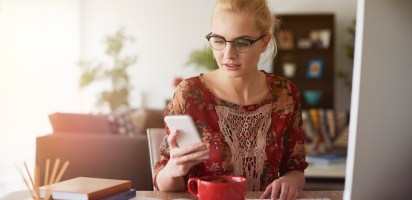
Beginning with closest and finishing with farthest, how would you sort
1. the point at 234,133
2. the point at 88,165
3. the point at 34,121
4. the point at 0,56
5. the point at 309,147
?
the point at 234,133
the point at 88,165
the point at 309,147
the point at 0,56
the point at 34,121

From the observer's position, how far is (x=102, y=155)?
2.54m

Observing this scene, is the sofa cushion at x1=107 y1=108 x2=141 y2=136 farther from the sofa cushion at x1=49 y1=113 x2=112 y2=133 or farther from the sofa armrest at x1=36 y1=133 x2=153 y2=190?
the sofa armrest at x1=36 y1=133 x2=153 y2=190

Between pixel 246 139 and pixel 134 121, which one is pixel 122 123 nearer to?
pixel 134 121

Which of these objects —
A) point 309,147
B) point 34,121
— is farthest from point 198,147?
point 34,121

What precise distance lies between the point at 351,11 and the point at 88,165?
14.7ft

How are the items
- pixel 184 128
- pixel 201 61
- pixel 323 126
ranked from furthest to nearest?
pixel 201 61
pixel 323 126
pixel 184 128

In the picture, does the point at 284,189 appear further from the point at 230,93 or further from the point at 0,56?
the point at 0,56

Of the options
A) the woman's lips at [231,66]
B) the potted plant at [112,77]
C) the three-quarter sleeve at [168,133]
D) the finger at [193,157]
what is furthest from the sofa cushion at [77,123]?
the potted plant at [112,77]

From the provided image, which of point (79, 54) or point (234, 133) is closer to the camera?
point (234, 133)

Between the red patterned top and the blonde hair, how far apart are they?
0.69 ft

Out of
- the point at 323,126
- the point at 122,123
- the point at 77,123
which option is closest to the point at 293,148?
the point at 77,123

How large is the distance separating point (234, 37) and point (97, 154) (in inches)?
57.2

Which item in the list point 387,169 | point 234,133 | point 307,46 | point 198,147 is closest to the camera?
point 387,169

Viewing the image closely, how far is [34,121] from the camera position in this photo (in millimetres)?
4969
